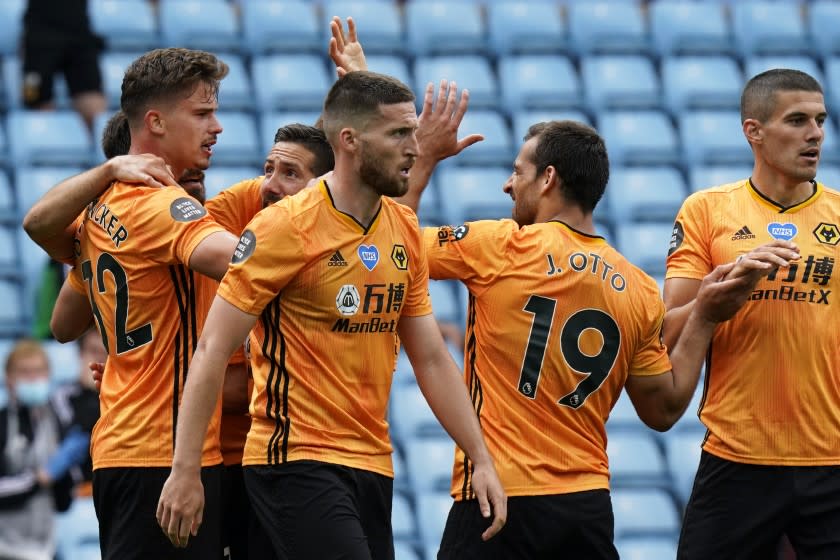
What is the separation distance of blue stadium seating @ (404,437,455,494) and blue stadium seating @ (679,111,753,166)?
12.8ft

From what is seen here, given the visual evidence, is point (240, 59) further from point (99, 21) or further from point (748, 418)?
point (748, 418)

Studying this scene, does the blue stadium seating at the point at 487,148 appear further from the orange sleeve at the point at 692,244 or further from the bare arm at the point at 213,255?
the bare arm at the point at 213,255

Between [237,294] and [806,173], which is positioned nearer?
[237,294]

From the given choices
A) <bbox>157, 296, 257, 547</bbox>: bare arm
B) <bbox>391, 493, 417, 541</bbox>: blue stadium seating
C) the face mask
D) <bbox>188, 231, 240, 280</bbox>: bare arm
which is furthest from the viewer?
<bbox>391, 493, 417, 541</bbox>: blue stadium seating

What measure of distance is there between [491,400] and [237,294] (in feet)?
4.14

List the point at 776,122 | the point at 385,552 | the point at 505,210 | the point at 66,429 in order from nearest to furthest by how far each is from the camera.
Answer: the point at 385,552 < the point at 776,122 < the point at 66,429 < the point at 505,210

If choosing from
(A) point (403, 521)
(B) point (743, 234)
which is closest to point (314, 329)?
(B) point (743, 234)

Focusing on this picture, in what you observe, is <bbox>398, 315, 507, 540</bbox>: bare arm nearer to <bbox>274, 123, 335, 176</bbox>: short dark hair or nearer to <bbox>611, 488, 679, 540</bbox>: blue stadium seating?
<bbox>274, 123, 335, 176</bbox>: short dark hair

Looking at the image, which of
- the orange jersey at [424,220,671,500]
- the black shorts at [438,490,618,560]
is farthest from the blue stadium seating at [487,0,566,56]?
the black shorts at [438,490,618,560]

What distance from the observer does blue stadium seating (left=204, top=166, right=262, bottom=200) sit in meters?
10.6

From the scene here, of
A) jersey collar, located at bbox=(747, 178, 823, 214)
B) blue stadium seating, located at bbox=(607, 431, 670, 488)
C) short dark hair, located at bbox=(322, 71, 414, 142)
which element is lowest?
blue stadium seating, located at bbox=(607, 431, 670, 488)

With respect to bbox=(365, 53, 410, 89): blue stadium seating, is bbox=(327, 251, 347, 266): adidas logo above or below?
below

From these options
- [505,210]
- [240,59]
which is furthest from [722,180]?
[240,59]

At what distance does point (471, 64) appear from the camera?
12.4 metres
